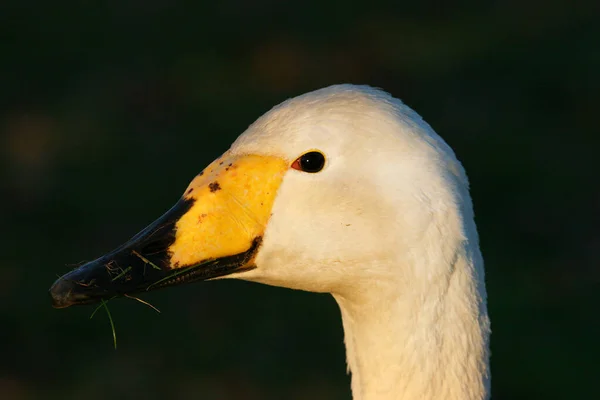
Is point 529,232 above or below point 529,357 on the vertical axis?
above

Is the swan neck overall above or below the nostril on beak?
below

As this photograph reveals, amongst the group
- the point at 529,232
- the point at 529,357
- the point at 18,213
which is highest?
the point at 18,213

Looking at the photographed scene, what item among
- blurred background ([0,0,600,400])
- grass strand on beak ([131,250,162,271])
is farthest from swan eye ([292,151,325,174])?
blurred background ([0,0,600,400])

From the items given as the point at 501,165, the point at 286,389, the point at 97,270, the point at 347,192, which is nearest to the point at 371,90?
the point at 347,192

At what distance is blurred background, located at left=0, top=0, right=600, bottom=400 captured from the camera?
285 inches

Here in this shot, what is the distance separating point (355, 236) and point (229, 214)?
1.30 feet

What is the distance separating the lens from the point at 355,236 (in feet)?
10.7

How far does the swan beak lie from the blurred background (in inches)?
148

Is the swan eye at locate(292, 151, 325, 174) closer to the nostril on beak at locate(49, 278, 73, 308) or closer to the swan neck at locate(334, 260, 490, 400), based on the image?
the swan neck at locate(334, 260, 490, 400)

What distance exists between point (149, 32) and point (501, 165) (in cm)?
446

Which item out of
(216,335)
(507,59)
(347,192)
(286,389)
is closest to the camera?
(347,192)

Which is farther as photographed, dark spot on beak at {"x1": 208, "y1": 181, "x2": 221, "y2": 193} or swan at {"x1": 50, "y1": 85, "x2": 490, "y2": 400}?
dark spot on beak at {"x1": 208, "y1": 181, "x2": 221, "y2": 193}

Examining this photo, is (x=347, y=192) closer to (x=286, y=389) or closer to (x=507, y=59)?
(x=286, y=389)

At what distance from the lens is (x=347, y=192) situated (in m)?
3.23
